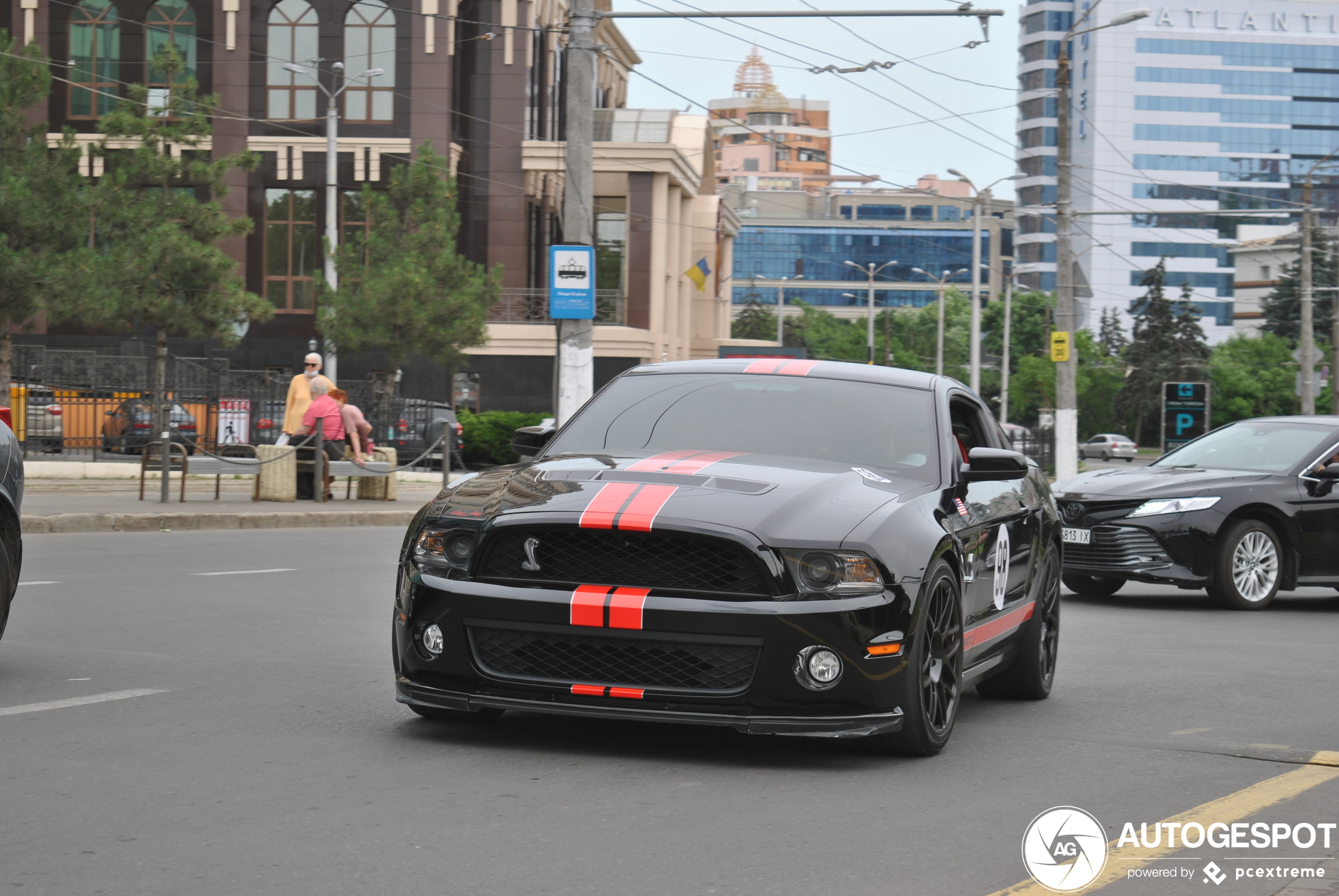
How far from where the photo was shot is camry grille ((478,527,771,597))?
5.57 meters

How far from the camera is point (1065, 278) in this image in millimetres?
31609

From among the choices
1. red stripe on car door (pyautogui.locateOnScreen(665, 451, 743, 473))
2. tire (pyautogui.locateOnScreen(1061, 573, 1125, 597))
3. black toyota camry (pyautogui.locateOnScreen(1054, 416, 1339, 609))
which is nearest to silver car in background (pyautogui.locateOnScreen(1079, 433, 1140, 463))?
tire (pyautogui.locateOnScreen(1061, 573, 1125, 597))

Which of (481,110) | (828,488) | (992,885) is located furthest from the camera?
(481,110)

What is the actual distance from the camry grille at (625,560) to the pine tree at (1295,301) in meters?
101

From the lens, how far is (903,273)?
7229 inches

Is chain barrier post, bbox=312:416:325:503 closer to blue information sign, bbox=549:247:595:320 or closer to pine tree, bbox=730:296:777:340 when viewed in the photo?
blue information sign, bbox=549:247:595:320

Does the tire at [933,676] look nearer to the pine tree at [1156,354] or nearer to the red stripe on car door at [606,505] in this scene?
the red stripe on car door at [606,505]

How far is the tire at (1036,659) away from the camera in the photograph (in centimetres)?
762

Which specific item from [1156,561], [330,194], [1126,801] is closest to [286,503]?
[1156,561]

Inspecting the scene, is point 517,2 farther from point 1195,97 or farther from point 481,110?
point 1195,97

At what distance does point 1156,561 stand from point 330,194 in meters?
29.4

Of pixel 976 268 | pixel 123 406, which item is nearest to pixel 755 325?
pixel 976 268

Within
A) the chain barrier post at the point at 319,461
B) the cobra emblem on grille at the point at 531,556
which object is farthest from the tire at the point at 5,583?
the chain barrier post at the point at 319,461

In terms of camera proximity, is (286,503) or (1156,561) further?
(286,503)
